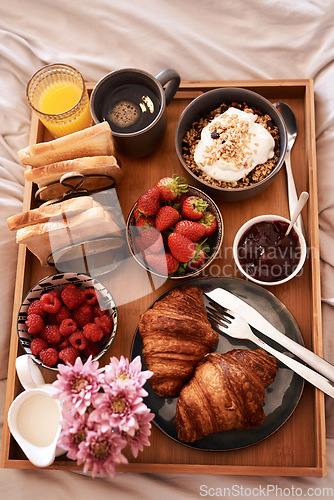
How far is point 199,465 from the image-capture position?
116 cm

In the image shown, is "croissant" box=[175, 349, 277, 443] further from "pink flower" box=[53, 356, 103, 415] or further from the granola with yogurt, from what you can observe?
the granola with yogurt

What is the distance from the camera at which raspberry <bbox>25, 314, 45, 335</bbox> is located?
117 cm

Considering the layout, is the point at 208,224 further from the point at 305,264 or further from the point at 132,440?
the point at 132,440

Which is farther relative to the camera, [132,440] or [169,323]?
[169,323]

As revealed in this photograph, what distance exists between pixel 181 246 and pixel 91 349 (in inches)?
13.9

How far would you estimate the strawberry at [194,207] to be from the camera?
125 cm

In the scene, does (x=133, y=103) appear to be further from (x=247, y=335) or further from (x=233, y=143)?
(x=247, y=335)

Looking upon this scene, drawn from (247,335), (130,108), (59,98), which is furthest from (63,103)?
(247,335)

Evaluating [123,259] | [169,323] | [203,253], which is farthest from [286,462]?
[123,259]

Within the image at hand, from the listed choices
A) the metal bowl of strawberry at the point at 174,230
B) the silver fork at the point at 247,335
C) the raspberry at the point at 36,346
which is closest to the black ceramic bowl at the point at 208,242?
the metal bowl of strawberry at the point at 174,230

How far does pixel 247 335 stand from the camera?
1.24m

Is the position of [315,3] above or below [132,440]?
above

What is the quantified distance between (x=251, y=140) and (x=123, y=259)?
0.50 metres

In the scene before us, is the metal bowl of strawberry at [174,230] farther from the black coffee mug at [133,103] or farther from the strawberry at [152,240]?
the black coffee mug at [133,103]
